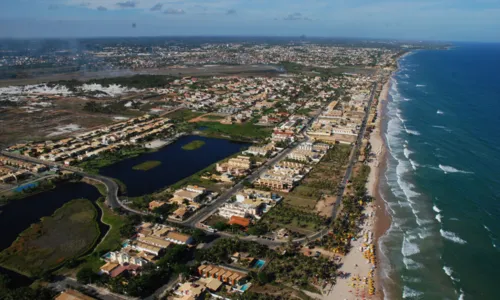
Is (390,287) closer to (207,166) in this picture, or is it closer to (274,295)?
(274,295)

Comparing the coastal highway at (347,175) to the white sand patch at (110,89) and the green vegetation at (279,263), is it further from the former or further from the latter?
the white sand patch at (110,89)

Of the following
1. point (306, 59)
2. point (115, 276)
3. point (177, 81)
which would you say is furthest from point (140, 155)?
point (306, 59)

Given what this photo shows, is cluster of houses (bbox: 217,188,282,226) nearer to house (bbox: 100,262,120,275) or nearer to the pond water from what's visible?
the pond water

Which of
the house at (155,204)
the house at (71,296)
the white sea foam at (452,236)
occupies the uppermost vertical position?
the house at (155,204)

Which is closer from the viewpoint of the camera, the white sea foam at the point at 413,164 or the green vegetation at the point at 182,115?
the white sea foam at the point at 413,164

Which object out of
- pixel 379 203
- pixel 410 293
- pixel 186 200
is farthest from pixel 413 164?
pixel 186 200

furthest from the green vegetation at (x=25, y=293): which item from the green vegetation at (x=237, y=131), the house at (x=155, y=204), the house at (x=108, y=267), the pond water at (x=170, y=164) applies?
the green vegetation at (x=237, y=131)
